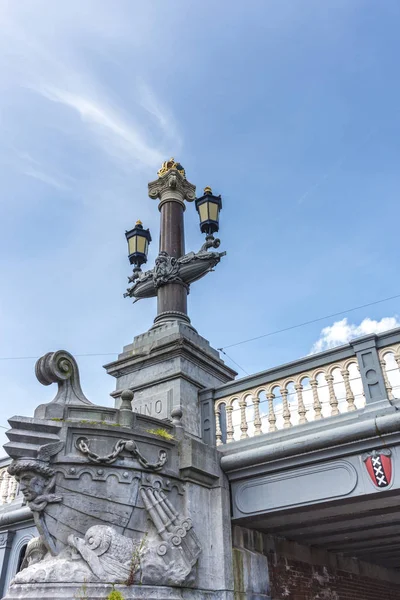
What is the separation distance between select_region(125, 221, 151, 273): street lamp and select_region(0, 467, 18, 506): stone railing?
4.53m

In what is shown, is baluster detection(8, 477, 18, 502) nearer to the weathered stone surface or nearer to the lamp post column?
the weathered stone surface

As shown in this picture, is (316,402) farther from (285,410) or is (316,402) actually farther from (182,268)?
(182,268)

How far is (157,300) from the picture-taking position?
970 cm

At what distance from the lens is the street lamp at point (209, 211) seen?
Result: 981 centimetres

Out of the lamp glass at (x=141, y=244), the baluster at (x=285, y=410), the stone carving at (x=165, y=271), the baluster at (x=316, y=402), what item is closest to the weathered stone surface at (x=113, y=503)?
the baluster at (x=285, y=410)

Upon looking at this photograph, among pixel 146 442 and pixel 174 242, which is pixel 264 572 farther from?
pixel 174 242

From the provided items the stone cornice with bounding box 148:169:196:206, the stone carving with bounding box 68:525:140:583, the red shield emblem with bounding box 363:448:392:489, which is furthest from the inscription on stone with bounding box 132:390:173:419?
the stone cornice with bounding box 148:169:196:206

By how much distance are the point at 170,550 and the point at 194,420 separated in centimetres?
223

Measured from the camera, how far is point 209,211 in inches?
387

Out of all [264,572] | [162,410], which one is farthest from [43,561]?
[264,572]

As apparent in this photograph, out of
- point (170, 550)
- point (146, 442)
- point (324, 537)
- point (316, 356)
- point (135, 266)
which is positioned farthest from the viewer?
point (135, 266)

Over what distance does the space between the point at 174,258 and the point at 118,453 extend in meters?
4.46

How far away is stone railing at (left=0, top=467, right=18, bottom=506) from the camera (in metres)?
9.70

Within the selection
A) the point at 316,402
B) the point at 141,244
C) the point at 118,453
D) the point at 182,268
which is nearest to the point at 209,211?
the point at 182,268
